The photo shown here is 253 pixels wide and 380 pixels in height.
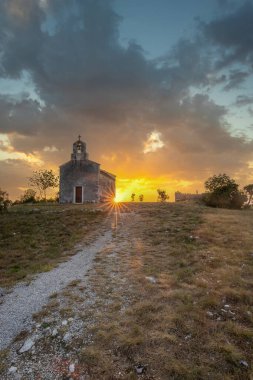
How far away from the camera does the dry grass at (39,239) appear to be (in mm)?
15112

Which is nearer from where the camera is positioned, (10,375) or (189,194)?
(10,375)

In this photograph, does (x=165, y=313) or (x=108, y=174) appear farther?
(x=108, y=174)

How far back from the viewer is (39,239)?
2142cm

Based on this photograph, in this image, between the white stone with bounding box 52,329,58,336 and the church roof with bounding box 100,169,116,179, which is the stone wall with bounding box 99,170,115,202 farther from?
the white stone with bounding box 52,329,58,336

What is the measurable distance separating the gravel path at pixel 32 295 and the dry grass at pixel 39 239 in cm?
100

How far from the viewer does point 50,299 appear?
35.0 ft

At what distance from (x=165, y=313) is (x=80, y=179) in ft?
142

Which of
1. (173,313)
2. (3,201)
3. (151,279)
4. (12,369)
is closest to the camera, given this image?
(12,369)

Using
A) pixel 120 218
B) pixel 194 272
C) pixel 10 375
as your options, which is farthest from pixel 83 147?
pixel 10 375

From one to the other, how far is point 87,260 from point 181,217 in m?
16.3

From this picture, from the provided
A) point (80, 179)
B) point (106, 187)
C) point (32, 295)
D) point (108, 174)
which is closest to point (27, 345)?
point (32, 295)

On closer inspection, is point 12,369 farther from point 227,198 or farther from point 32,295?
point 227,198

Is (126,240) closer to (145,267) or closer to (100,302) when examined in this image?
(145,267)

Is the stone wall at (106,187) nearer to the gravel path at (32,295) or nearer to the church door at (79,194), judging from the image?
the church door at (79,194)
